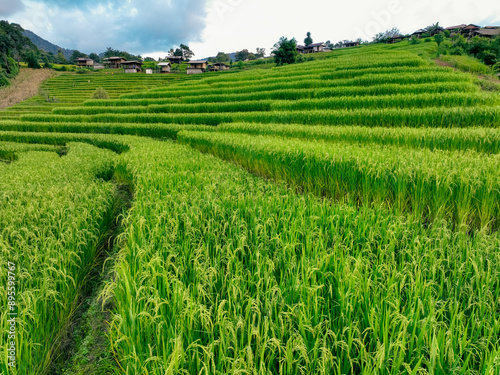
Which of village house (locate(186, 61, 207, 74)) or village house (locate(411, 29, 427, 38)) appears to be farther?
village house (locate(411, 29, 427, 38))

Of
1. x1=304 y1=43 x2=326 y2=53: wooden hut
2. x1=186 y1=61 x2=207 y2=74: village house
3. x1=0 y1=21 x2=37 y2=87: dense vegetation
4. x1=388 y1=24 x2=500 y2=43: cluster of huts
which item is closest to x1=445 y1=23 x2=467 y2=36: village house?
x1=388 y1=24 x2=500 y2=43: cluster of huts

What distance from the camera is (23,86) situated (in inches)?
1866

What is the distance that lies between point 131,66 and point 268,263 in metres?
81.8

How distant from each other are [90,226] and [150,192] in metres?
1.20

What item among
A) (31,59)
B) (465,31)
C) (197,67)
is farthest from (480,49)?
(31,59)

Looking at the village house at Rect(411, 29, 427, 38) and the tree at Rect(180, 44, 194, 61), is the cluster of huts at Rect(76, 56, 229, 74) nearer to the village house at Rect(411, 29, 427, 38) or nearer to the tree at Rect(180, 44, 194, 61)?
the tree at Rect(180, 44, 194, 61)

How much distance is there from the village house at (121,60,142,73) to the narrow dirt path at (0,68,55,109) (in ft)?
54.2

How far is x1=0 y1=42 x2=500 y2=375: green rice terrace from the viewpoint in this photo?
1.64 metres

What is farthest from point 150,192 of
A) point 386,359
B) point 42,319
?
point 386,359

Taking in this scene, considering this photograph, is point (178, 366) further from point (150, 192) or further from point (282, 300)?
point (150, 192)

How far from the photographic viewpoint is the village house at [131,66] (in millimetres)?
68000

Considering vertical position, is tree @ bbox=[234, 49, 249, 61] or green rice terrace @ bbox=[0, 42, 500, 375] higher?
tree @ bbox=[234, 49, 249, 61]

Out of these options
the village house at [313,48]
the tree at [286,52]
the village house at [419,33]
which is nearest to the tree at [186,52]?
the village house at [313,48]

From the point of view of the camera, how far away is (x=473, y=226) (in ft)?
13.7
